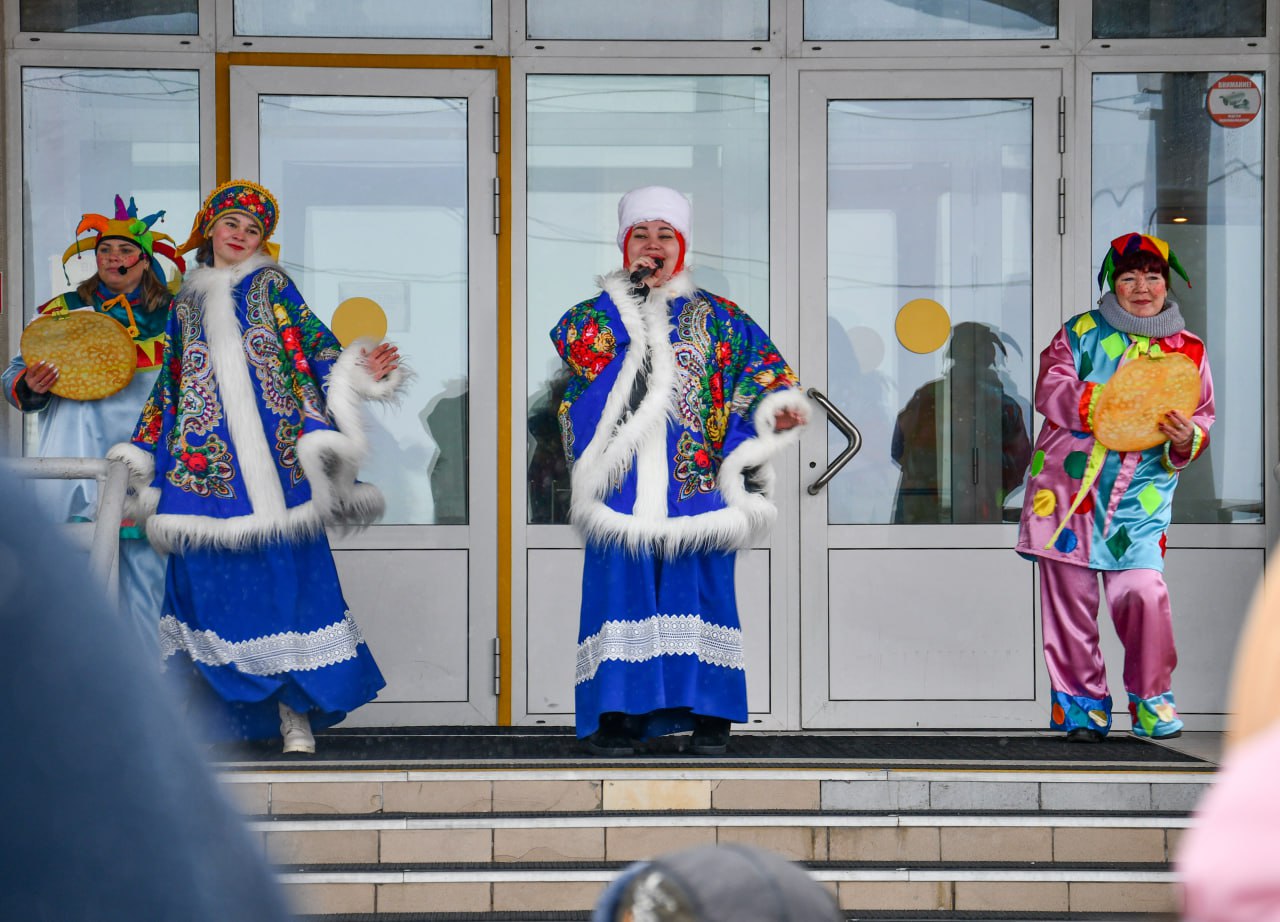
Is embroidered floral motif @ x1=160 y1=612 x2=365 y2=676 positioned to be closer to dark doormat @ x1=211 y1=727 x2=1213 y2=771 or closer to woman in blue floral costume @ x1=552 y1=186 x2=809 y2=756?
dark doormat @ x1=211 y1=727 x2=1213 y2=771

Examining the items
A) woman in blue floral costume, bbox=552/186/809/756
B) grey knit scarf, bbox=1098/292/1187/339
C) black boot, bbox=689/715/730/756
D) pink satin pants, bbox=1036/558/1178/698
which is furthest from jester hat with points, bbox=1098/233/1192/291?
black boot, bbox=689/715/730/756

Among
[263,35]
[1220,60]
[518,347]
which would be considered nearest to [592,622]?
[518,347]

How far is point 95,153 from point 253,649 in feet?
7.08

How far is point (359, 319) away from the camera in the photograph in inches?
219

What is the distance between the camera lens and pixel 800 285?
5574mm

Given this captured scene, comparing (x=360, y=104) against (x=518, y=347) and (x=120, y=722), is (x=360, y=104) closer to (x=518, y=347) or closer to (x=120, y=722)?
(x=518, y=347)

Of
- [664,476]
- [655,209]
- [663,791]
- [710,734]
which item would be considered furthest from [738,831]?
[655,209]

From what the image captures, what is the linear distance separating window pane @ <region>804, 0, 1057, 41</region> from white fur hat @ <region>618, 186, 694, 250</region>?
4.51ft

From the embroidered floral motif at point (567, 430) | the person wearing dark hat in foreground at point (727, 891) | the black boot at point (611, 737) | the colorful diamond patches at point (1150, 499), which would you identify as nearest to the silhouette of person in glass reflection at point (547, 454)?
the embroidered floral motif at point (567, 430)

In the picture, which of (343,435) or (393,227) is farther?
(393,227)

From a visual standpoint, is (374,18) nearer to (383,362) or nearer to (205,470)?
(383,362)

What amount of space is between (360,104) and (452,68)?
1.19 ft

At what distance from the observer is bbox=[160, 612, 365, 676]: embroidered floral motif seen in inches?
172

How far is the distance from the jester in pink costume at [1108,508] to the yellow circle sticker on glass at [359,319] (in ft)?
7.72
